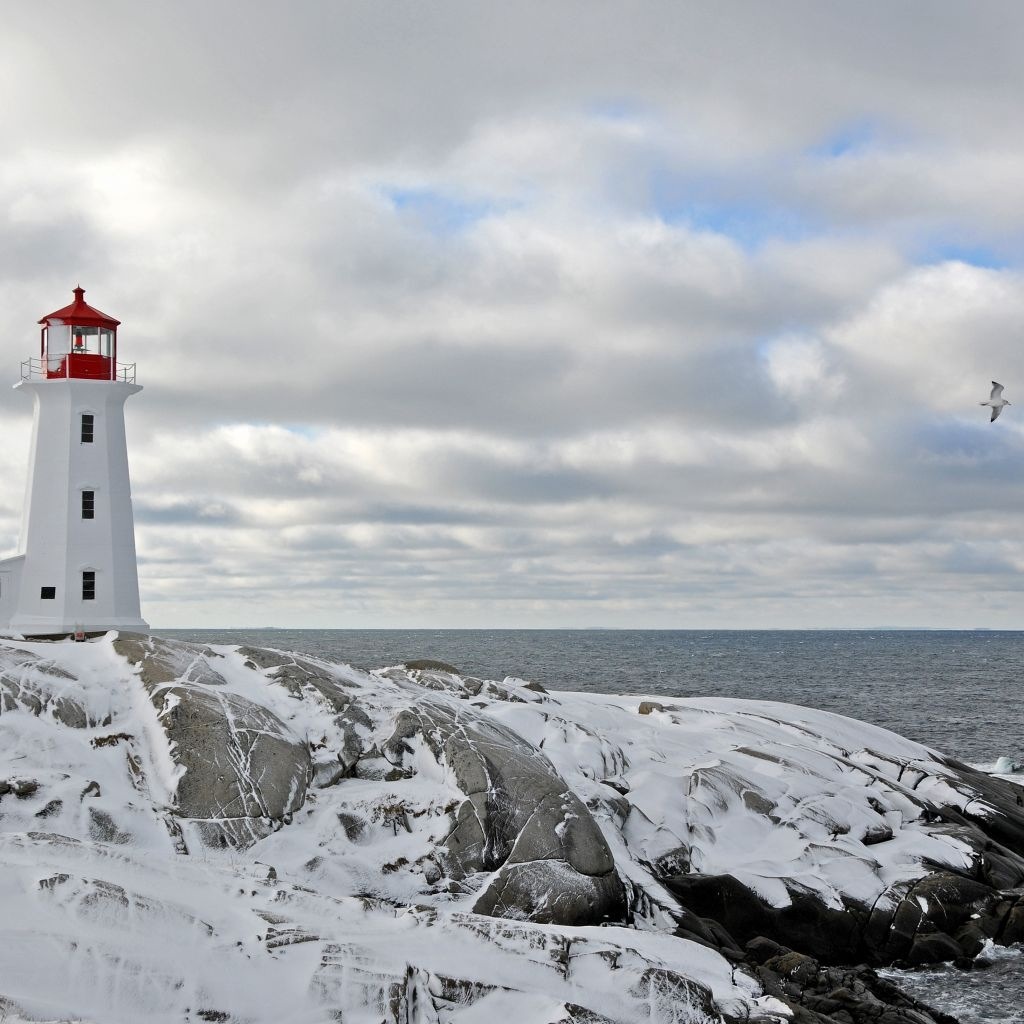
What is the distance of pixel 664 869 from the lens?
790 inches

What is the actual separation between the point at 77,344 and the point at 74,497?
14.1 feet

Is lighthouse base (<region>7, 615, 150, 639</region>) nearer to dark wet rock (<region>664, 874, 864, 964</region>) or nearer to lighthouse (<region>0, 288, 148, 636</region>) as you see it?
lighthouse (<region>0, 288, 148, 636</region>)

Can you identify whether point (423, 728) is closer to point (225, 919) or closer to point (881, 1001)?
point (225, 919)

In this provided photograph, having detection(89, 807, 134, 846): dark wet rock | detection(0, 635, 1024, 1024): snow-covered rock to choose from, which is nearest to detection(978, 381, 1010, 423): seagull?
detection(0, 635, 1024, 1024): snow-covered rock

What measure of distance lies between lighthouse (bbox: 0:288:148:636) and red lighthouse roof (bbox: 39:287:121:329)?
0.03m

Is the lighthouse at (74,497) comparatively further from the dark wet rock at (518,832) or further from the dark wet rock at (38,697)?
the dark wet rock at (518,832)

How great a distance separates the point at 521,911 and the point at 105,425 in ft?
63.1

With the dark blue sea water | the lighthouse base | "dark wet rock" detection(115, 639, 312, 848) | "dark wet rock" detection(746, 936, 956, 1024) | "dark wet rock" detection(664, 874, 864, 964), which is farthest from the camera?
the dark blue sea water

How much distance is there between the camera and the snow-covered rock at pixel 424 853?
13.4 meters

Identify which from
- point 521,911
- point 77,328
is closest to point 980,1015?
point 521,911

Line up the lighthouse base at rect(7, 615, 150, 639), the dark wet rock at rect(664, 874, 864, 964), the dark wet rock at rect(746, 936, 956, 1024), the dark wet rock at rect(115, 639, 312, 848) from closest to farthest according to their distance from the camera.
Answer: the dark wet rock at rect(746, 936, 956, 1024)
the dark wet rock at rect(115, 639, 312, 848)
the dark wet rock at rect(664, 874, 864, 964)
the lighthouse base at rect(7, 615, 150, 639)

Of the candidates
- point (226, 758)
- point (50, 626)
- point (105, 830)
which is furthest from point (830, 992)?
point (50, 626)

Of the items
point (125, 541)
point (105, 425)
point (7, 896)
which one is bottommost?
point (7, 896)

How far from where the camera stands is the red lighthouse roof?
29641mm
